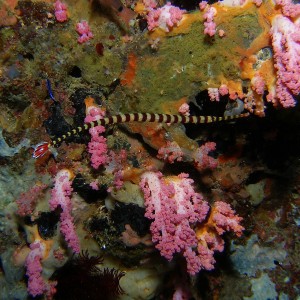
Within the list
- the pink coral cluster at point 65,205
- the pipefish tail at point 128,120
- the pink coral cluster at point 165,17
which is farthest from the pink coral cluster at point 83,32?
the pink coral cluster at point 65,205

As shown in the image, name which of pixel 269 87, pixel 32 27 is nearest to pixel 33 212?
pixel 32 27

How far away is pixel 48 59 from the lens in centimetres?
342

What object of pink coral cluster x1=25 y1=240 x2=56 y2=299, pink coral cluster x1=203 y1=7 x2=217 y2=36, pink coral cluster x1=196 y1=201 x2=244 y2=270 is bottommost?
pink coral cluster x1=25 y1=240 x2=56 y2=299

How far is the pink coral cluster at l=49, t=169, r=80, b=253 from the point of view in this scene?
318 cm

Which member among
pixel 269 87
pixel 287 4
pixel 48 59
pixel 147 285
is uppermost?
pixel 287 4

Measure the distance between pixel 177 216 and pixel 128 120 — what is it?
1.27 m

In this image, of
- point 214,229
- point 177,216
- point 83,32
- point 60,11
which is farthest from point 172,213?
point 60,11

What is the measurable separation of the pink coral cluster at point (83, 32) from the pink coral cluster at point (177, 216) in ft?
5.55

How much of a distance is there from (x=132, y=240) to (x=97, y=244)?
0.58 m

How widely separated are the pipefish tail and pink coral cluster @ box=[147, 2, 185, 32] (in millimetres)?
962

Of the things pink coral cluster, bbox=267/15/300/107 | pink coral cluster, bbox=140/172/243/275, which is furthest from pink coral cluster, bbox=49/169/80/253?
pink coral cluster, bbox=267/15/300/107

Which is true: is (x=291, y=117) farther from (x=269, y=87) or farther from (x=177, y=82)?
(x=177, y=82)

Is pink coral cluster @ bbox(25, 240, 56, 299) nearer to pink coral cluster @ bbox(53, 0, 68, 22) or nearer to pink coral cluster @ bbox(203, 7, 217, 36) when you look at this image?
pink coral cluster @ bbox(53, 0, 68, 22)

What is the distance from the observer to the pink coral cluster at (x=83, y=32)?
3.36 meters
